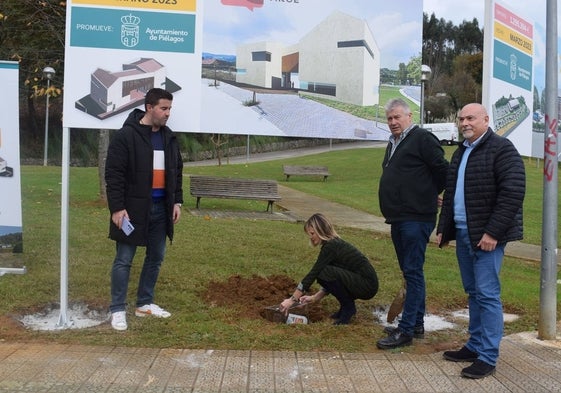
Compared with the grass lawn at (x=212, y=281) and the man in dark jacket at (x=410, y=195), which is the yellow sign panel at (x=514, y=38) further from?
the grass lawn at (x=212, y=281)

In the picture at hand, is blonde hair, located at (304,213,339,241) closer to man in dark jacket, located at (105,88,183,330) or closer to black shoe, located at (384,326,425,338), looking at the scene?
black shoe, located at (384,326,425,338)

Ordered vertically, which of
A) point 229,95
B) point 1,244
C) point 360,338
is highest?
point 229,95

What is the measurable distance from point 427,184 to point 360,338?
1371mm

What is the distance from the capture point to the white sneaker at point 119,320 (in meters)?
5.25

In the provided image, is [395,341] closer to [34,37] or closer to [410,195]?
[410,195]

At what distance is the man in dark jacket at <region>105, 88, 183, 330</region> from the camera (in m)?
5.17

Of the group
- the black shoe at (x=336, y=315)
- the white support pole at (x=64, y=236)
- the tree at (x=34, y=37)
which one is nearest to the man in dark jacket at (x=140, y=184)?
the white support pole at (x=64, y=236)

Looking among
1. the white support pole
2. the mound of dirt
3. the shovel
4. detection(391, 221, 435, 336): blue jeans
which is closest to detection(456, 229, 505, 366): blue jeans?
detection(391, 221, 435, 336): blue jeans

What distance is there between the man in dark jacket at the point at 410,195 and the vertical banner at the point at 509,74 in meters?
1.03

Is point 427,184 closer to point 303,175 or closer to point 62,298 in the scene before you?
point 62,298

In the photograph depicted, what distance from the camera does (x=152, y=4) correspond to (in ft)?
17.2

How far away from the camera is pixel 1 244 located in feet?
22.6

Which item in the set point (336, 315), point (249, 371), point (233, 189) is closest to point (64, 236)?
point (249, 371)

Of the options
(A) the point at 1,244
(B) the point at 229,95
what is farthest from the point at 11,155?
(B) the point at 229,95
